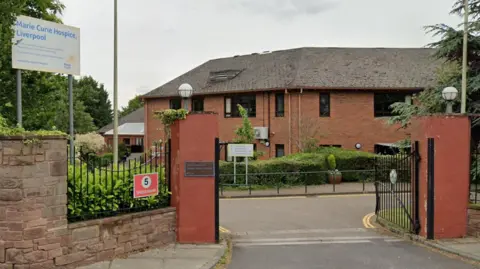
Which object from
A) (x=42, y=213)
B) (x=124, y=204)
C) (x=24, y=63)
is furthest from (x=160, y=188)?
(x=24, y=63)

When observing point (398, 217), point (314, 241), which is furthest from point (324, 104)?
point (314, 241)

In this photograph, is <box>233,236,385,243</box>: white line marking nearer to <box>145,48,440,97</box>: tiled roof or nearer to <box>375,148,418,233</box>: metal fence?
<box>375,148,418,233</box>: metal fence

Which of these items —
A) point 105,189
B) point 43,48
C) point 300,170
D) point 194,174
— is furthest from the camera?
point 300,170

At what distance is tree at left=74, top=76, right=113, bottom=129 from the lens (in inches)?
2547

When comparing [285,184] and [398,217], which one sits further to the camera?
[285,184]

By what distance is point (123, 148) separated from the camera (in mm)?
42656

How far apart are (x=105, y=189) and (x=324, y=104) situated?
21252mm

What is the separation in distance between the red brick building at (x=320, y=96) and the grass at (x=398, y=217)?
43.2ft

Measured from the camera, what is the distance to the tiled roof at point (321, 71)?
2766 cm

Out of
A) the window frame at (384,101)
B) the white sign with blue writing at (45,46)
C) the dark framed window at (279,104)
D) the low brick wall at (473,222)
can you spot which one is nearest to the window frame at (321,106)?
the dark framed window at (279,104)

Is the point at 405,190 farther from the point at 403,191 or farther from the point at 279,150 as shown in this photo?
the point at 279,150

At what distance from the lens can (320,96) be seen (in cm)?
2730

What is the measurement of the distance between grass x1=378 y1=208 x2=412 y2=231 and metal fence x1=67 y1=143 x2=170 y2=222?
19.6ft

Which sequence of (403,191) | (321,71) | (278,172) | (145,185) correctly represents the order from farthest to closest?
(321,71) → (278,172) → (403,191) → (145,185)
